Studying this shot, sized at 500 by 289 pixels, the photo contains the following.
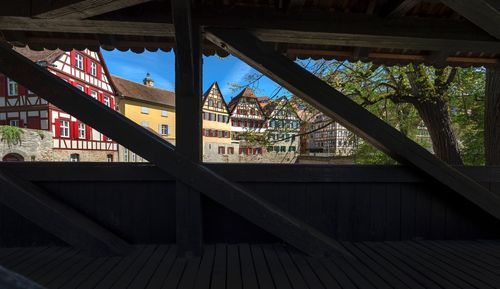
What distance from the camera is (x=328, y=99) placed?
9.59ft

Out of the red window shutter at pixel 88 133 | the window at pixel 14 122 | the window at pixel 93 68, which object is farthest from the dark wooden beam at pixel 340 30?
the window at pixel 93 68

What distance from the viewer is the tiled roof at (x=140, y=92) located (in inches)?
1267

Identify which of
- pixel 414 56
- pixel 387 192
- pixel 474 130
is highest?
pixel 414 56

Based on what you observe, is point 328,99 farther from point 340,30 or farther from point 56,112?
point 56,112

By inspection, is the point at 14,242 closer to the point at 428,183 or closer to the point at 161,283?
the point at 161,283

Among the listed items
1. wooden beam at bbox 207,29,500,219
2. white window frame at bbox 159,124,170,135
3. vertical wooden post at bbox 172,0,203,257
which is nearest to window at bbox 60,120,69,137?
white window frame at bbox 159,124,170,135

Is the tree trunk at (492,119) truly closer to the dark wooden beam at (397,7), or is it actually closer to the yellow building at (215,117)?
the dark wooden beam at (397,7)

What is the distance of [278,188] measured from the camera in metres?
3.39

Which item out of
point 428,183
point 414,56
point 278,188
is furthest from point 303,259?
point 414,56

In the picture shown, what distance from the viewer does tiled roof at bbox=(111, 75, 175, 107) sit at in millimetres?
32188

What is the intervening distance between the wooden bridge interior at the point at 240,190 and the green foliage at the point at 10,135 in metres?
18.4

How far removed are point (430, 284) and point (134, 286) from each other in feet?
8.62

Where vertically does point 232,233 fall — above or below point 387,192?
below

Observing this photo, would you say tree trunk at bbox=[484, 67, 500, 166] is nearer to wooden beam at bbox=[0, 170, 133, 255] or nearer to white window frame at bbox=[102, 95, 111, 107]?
wooden beam at bbox=[0, 170, 133, 255]
